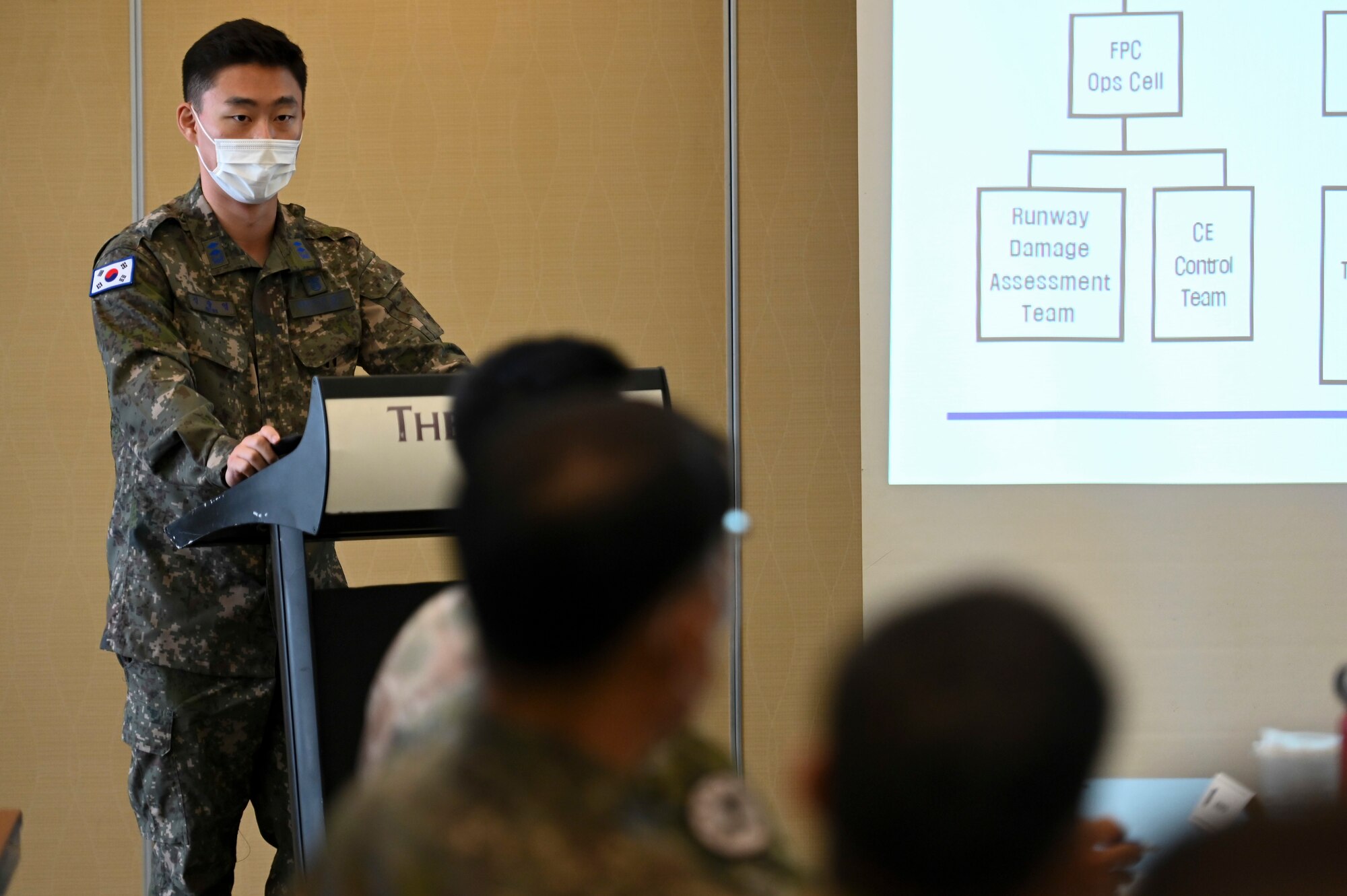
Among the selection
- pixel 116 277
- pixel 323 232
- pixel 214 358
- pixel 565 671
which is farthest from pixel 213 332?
pixel 565 671

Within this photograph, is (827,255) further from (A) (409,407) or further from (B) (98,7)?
(A) (409,407)

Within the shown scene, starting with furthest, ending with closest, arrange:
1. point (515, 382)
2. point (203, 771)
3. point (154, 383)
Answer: point (203, 771) → point (154, 383) → point (515, 382)

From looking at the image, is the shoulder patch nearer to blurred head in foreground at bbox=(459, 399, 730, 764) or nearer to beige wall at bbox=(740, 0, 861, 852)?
beige wall at bbox=(740, 0, 861, 852)

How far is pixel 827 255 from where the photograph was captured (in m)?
3.42

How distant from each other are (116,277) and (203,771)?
2.38 ft

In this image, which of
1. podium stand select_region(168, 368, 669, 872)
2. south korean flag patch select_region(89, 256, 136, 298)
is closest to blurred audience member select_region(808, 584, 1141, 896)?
podium stand select_region(168, 368, 669, 872)

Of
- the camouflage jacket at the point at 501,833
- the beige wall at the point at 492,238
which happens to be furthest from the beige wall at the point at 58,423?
the camouflage jacket at the point at 501,833

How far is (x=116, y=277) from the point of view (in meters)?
1.94

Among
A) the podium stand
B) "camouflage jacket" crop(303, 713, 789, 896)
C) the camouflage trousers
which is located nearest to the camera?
"camouflage jacket" crop(303, 713, 789, 896)

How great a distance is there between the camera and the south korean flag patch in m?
1.93

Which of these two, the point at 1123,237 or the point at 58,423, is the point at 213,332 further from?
the point at 1123,237

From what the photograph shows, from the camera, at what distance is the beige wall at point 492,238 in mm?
3279

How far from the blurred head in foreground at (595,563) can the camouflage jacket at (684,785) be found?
3cm

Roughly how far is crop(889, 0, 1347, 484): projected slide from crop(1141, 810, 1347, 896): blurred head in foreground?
2.28m
